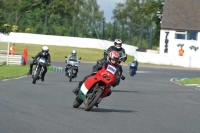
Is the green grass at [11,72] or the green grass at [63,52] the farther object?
the green grass at [63,52]

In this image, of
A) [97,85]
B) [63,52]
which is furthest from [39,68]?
[63,52]

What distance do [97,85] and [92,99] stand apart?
304 millimetres

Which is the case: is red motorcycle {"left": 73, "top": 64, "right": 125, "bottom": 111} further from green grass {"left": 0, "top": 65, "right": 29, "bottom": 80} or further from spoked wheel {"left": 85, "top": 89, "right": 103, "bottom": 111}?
green grass {"left": 0, "top": 65, "right": 29, "bottom": 80}

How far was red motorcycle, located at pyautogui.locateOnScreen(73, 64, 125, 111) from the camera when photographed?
14039mm

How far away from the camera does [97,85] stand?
14.1m

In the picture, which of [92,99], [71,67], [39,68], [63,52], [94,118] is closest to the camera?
[94,118]

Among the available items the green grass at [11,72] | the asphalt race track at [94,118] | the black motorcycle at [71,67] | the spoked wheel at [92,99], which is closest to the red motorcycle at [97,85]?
the spoked wheel at [92,99]

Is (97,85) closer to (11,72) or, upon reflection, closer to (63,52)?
(11,72)

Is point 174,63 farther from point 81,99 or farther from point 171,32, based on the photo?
point 81,99

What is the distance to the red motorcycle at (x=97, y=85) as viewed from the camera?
14.0 meters

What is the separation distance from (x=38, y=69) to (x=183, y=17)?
4536 centimetres

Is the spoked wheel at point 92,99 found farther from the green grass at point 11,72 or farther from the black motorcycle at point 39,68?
the green grass at point 11,72

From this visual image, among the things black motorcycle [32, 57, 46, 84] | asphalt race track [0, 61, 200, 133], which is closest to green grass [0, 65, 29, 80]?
black motorcycle [32, 57, 46, 84]

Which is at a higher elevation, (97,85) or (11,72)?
(97,85)
